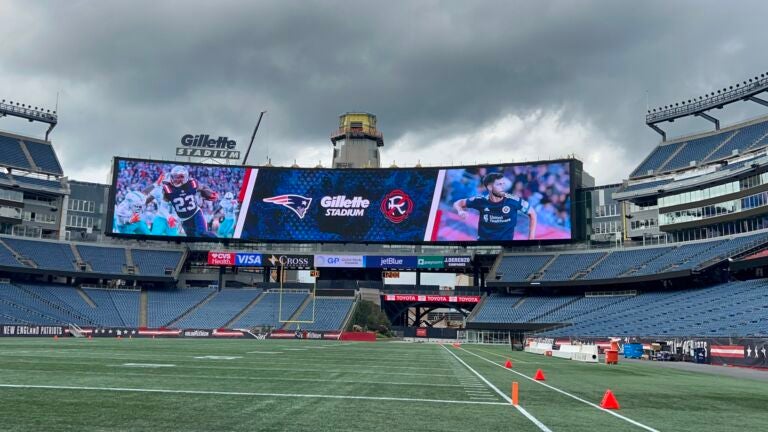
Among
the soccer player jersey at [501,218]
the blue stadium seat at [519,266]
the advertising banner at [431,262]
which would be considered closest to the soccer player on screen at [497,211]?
the soccer player jersey at [501,218]

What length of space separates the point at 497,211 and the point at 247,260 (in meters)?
32.9

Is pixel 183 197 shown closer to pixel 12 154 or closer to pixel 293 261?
pixel 293 261

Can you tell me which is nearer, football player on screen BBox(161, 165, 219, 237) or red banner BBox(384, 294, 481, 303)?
football player on screen BBox(161, 165, 219, 237)

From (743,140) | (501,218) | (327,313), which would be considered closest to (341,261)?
(327,313)

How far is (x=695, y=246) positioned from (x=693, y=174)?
8730mm

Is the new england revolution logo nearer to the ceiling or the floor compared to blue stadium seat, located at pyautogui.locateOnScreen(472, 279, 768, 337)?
nearer to the ceiling

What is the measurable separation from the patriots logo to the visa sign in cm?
758

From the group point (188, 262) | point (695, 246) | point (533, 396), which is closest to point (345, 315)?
point (188, 262)

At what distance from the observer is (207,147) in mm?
88625

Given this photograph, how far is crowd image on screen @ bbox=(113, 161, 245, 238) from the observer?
268ft

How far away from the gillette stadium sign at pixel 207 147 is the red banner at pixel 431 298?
29.5 m

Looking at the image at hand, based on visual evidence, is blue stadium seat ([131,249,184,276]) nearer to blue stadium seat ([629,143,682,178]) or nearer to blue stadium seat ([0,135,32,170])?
blue stadium seat ([0,135,32,170])

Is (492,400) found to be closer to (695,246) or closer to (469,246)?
Result: (695,246)

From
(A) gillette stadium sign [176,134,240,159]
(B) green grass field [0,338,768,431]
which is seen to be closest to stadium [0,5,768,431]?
(A) gillette stadium sign [176,134,240,159]
